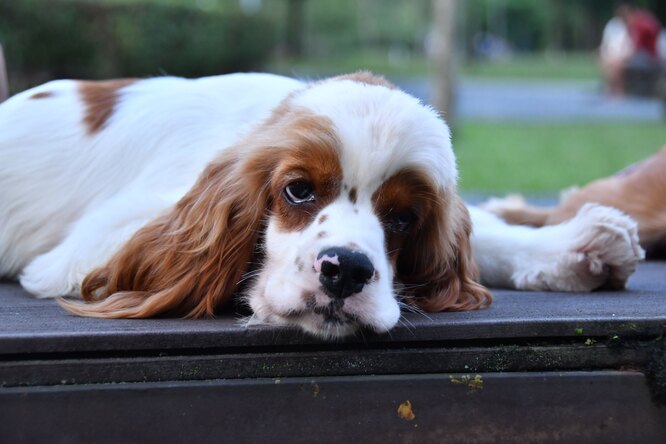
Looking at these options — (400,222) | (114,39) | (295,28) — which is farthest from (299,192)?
(295,28)

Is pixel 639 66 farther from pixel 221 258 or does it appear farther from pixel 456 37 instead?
pixel 221 258

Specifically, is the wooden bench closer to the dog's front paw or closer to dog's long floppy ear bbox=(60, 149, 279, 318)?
dog's long floppy ear bbox=(60, 149, 279, 318)

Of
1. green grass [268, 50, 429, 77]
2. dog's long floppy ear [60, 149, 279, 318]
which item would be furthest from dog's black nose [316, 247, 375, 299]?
green grass [268, 50, 429, 77]

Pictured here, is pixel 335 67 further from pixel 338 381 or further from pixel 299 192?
pixel 338 381

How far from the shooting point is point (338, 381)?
2844 millimetres

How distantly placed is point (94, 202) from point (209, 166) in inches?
26.7

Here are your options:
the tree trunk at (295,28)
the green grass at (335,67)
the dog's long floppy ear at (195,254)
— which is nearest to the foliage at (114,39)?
the green grass at (335,67)

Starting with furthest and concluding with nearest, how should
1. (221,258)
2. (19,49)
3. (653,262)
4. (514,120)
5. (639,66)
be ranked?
1. (639,66)
2. (514,120)
3. (19,49)
4. (653,262)
5. (221,258)

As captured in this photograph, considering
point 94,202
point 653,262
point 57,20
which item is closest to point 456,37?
point 57,20

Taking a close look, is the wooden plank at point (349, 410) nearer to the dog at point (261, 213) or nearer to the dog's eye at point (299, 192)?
the dog at point (261, 213)

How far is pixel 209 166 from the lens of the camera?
347 cm

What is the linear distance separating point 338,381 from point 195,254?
2.48 ft

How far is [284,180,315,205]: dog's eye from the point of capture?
3053mm

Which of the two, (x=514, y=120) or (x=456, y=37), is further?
(x=514, y=120)
